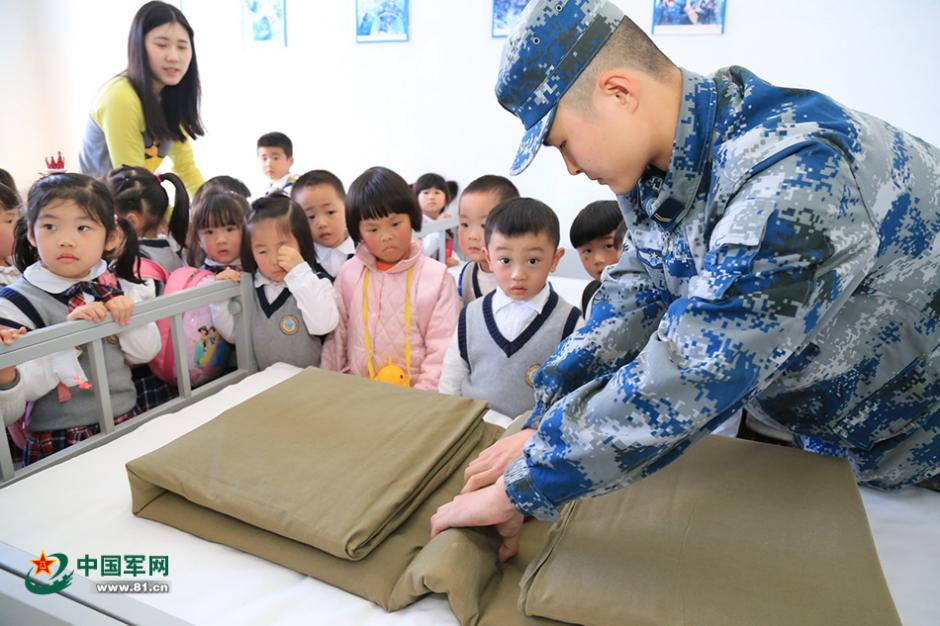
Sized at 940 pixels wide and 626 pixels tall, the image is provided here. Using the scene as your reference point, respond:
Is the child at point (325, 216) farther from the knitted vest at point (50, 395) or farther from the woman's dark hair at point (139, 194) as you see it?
the knitted vest at point (50, 395)

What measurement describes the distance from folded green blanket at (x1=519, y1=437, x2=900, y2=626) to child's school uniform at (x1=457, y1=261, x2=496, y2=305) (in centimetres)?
121

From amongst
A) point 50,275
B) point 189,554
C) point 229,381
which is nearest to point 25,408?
point 50,275

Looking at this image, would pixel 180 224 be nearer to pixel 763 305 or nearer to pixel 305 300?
pixel 305 300

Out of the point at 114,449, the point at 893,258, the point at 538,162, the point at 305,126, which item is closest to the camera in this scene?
the point at 893,258

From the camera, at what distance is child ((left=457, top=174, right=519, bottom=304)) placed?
231cm

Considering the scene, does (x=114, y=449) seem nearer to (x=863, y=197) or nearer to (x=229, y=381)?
(x=229, y=381)

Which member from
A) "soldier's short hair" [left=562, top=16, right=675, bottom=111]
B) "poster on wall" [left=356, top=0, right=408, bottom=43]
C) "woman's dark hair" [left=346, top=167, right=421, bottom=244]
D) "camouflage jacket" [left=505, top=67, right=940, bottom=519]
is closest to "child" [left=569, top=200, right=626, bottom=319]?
"woman's dark hair" [left=346, top=167, right=421, bottom=244]

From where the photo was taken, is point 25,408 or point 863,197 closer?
point 863,197

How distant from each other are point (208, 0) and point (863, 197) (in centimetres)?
558

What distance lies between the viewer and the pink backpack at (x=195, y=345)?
1919mm

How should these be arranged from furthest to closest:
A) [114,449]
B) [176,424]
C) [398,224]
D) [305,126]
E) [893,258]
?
1. [305,126]
2. [398,224]
3. [176,424]
4. [114,449]
5. [893,258]

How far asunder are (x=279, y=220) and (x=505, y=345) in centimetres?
83

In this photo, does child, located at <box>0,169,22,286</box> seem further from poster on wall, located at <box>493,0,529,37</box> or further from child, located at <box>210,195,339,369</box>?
poster on wall, located at <box>493,0,529,37</box>

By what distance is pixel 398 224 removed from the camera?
210 centimetres
